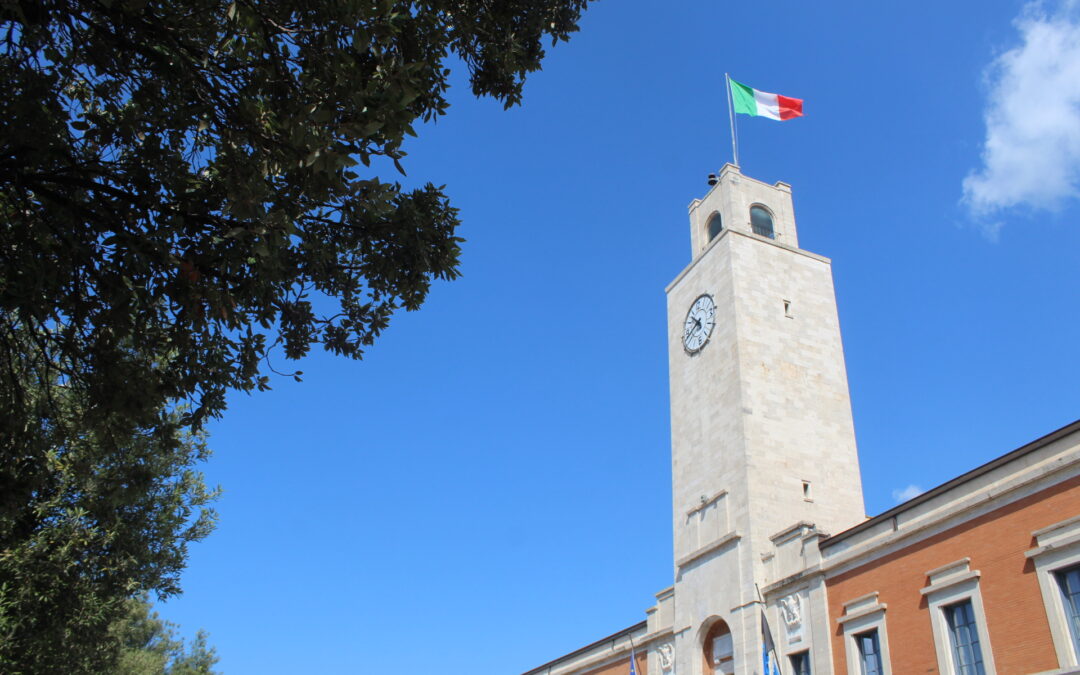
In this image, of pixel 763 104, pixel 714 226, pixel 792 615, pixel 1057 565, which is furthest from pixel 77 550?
pixel 763 104

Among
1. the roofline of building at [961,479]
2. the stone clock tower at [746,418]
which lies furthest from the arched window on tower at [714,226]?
the roofline of building at [961,479]

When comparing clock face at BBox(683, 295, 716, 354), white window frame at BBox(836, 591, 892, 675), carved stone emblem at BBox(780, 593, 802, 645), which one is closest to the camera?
white window frame at BBox(836, 591, 892, 675)

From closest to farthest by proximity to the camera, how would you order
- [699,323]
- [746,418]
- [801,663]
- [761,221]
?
[801,663]
[746,418]
[699,323]
[761,221]

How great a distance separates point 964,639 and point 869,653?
2706 mm

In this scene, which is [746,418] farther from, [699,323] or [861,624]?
[861,624]

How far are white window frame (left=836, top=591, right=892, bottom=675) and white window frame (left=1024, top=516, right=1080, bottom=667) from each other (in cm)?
394

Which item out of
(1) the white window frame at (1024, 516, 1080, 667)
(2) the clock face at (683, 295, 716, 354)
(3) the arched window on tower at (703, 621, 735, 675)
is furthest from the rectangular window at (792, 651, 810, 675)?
(2) the clock face at (683, 295, 716, 354)

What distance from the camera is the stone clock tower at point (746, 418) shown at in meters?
24.5

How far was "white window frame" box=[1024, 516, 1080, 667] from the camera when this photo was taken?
15.6 metres

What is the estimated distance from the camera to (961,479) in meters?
18.5

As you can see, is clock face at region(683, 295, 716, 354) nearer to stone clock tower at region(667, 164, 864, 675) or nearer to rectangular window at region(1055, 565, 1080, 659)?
stone clock tower at region(667, 164, 864, 675)

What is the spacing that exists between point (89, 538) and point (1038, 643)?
17.5 m

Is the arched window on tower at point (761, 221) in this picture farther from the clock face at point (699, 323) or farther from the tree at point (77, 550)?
the tree at point (77, 550)

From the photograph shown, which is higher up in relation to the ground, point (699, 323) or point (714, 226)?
point (714, 226)
